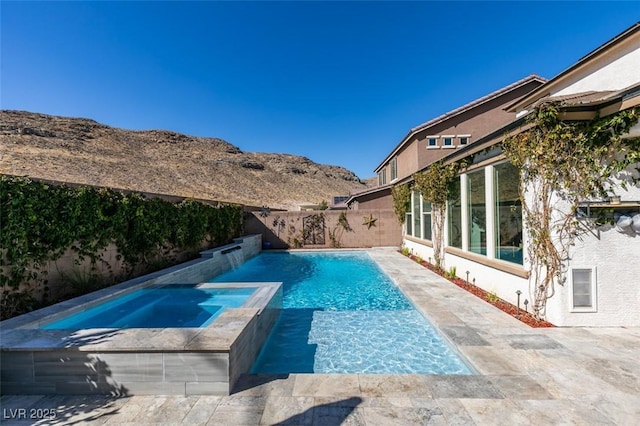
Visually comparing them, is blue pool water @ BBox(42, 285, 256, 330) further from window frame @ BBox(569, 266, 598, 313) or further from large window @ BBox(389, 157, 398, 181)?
large window @ BBox(389, 157, 398, 181)

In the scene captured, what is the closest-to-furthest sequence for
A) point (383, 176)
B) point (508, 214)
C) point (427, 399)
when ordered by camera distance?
1. point (427, 399)
2. point (508, 214)
3. point (383, 176)

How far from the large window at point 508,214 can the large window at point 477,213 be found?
528mm

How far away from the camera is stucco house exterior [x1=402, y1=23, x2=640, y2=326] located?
14.8ft

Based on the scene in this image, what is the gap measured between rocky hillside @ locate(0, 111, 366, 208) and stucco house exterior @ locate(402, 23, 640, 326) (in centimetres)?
2464

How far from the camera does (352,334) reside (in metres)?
5.32

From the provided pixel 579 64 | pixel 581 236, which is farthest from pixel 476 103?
pixel 581 236

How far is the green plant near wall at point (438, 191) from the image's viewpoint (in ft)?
28.4

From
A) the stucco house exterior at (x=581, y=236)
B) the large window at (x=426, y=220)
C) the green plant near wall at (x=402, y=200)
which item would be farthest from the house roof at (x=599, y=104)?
the green plant near wall at (x=402, y=200)

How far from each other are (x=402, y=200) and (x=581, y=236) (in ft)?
32.4

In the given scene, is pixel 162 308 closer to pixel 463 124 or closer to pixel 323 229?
pixel 323 229

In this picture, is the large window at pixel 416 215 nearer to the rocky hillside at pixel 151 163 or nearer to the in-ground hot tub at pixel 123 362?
the in-ground hot tub at pixel 123 362

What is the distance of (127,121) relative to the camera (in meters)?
49.1

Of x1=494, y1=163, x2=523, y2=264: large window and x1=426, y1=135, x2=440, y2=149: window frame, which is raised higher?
x1=426, y1=135, x2=440, y2=149: window frame

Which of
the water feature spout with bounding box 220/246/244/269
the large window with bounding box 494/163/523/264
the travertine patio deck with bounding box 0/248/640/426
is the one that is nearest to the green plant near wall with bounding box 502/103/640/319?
the large window with bounding box 494/163/523/264
